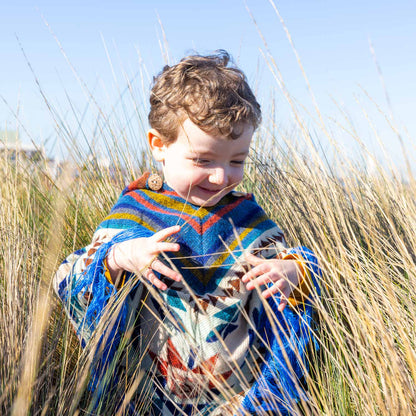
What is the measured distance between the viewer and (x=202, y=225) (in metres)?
1.52

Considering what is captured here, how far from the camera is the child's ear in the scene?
59.7 inches

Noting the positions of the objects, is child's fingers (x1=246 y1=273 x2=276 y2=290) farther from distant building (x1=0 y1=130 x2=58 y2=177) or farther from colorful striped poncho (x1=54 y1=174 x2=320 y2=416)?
distant building (x1=0 y1=130 x2=58 y2=177)

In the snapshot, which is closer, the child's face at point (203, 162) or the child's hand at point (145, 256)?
the child's hand at point (145, 256)

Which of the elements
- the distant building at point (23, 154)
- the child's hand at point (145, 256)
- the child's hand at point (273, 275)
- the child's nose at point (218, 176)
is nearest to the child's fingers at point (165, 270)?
the child's hand at point (145, 256)

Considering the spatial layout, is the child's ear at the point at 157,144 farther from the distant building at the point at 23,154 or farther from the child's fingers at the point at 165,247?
the distant building at the point at 23,154

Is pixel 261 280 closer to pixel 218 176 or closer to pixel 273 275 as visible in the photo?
pixel 273 275

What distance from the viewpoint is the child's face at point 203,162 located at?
4.60 feet

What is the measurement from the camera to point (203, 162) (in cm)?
142

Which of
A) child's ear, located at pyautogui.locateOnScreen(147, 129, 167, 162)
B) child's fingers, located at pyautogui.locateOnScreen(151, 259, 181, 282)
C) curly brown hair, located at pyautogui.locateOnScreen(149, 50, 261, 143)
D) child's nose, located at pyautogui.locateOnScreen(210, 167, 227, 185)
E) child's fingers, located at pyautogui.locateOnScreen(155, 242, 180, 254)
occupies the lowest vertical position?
child's fingers, located at pyautogui.locateOnScreen(151, 259, 181, 282)

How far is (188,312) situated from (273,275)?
0.27 m

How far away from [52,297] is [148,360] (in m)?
0.34

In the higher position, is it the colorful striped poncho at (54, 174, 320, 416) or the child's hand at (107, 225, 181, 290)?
the child's hand at (107, 225, 181, 290)

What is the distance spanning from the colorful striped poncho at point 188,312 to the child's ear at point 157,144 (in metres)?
0.11

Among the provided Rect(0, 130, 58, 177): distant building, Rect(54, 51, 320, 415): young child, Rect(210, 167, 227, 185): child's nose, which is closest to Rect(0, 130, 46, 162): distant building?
Rect(0, 130, 58, 177): distant building
